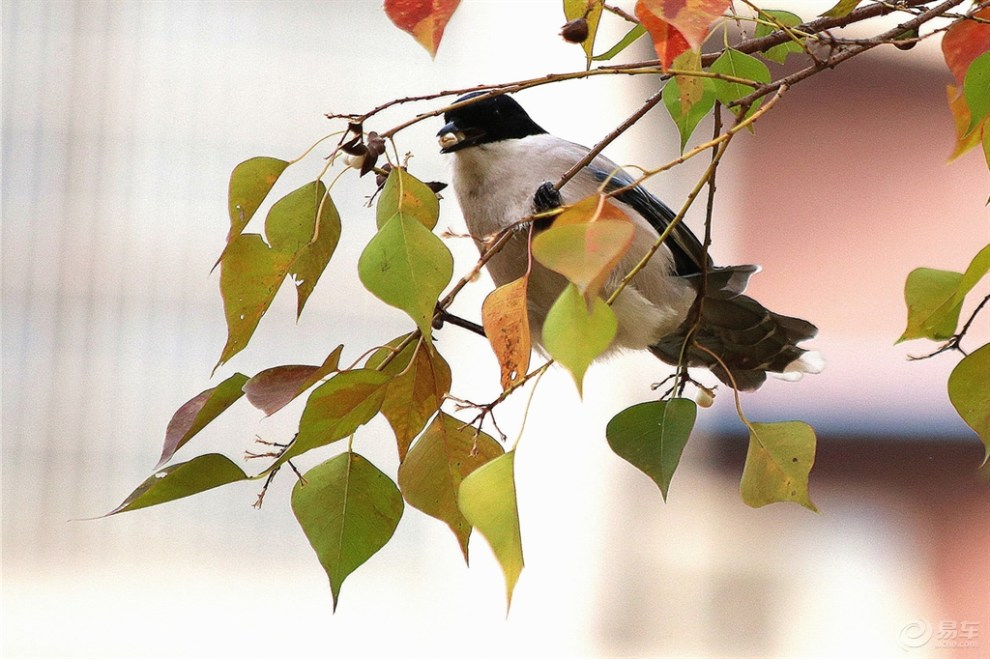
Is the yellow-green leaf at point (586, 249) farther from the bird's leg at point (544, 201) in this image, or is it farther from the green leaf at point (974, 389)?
the bird's leg at point (544, 201)

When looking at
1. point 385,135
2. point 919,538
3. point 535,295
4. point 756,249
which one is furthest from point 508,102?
point 919,538

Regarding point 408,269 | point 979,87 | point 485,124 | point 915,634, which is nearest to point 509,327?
point 408,269

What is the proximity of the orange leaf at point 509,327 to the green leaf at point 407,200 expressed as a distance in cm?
7

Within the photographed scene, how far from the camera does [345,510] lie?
48cm

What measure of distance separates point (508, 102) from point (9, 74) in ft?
7.58

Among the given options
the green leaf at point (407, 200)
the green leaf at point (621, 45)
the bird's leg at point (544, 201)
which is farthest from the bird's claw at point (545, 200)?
the green leaf at point (407, 200)

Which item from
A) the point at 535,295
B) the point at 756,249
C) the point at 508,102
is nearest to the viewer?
the point at 535,295

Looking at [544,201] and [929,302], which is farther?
[544,201]

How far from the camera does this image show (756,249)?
103 inches

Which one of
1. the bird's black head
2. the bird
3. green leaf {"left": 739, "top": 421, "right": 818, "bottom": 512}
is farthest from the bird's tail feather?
green leaf {"left": 739, "top": 421, "right": 818, "bottom": 512}

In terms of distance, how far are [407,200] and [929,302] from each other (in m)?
0.31

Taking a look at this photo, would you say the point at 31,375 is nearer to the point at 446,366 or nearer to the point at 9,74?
the point at 9,74

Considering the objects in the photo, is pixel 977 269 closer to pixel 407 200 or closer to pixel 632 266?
pixel 407 200

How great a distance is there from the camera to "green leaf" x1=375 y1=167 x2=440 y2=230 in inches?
19.1
